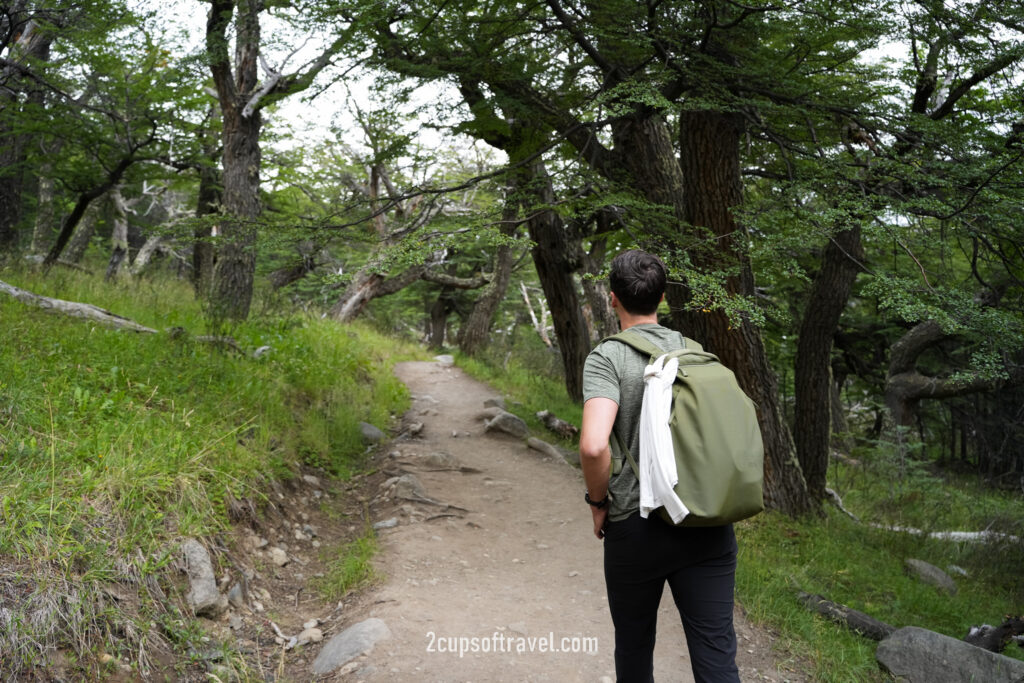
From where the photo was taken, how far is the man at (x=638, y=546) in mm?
2160

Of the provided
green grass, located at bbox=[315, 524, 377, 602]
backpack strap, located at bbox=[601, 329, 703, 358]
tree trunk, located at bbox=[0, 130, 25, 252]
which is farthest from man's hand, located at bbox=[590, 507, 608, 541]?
tree trunk, located at bbox=[0, 130, 25, 252]

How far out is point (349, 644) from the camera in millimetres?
3646

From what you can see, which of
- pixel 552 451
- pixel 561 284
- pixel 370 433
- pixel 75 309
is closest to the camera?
pixel 75 309

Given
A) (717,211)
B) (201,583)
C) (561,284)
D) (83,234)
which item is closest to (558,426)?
(561,284)

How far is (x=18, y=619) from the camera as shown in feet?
8.94

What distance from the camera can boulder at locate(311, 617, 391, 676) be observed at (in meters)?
3.54

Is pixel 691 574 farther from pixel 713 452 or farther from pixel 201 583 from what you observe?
pixel 201 583

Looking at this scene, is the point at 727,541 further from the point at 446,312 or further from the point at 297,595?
the point at 446,312

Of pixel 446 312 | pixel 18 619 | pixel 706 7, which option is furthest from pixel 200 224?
pixel 446 312

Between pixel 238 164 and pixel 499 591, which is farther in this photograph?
pixel 238 164

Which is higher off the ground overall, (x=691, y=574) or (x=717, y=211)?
(x=717, y=211)

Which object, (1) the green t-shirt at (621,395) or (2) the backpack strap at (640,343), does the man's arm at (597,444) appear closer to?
(1) the green t-shirt at (621,395)

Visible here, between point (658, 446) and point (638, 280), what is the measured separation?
636mm

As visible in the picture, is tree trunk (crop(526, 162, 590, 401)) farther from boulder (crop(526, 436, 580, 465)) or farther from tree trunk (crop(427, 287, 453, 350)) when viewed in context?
tree trunk (crop(427, 287, 453, 350))
